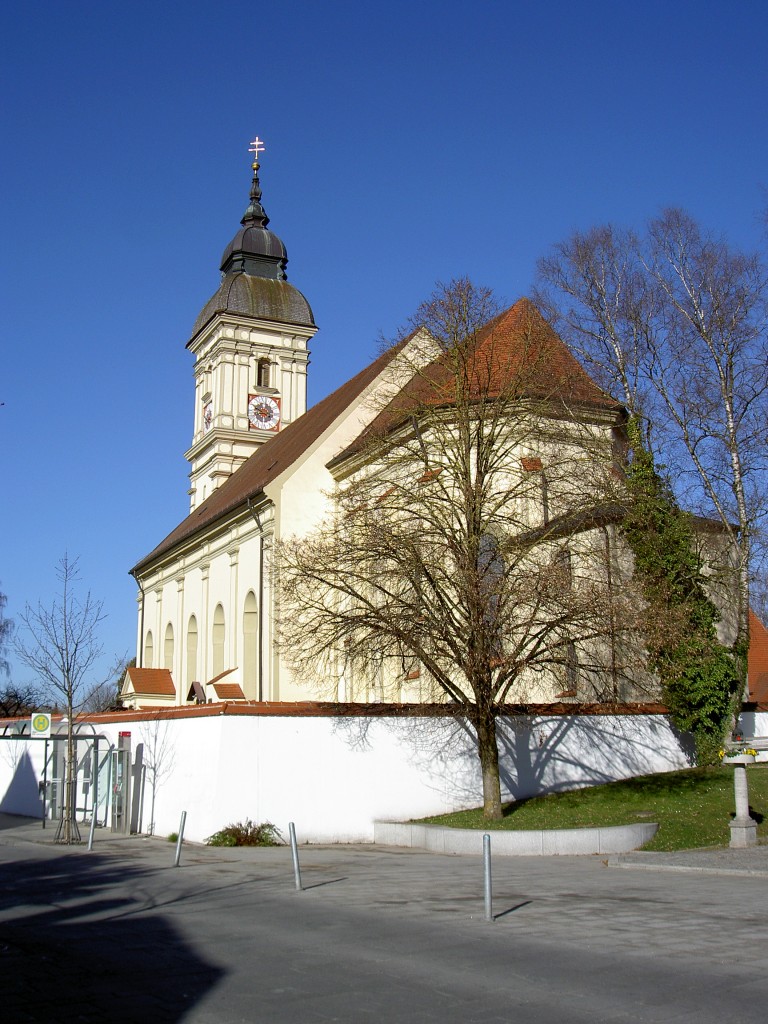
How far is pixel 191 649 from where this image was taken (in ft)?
133

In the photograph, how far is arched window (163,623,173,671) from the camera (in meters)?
44.3

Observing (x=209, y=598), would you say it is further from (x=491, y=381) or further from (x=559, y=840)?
(x=559, y=840)

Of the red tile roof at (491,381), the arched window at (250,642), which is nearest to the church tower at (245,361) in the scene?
the red tile roof at (491,381)

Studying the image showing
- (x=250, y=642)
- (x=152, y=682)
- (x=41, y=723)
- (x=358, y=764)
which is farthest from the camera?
(x=152, y=682)

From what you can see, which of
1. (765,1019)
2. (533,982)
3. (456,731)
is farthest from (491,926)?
(456,731)

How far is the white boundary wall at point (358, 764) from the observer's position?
1970 cm

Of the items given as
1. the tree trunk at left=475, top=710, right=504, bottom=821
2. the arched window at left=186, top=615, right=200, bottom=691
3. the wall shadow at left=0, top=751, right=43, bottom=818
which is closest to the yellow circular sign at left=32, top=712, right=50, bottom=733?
the wall shadow at left=0, top=751, right=43, bottom=818

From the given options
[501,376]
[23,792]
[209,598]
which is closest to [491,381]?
[501,376]

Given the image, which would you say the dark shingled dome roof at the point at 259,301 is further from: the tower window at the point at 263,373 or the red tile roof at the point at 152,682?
the red tile roof at the point at 152,682

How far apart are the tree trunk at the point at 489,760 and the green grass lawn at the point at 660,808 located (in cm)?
43

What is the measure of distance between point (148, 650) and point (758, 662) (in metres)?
27.2

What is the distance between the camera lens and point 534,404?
2111cm

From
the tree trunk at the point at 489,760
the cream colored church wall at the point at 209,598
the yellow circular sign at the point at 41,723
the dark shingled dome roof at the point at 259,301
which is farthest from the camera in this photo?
the dark shingled dome roof at the point at 259,301

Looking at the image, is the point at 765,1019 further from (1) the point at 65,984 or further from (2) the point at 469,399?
(2) the point at 469,399
